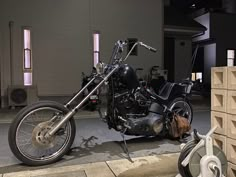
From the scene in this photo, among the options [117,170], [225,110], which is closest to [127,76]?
[117,170]

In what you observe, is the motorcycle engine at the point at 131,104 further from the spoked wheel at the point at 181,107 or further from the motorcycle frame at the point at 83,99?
the spoked wheel at the point at 181,107

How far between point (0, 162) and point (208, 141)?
205cm

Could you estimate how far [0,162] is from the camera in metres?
2.52

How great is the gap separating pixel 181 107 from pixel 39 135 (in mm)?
2099

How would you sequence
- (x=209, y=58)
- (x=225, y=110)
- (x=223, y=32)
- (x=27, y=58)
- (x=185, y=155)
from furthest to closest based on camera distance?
1. (x=209, y=58)
2. (x=223, y=32)
3. (x=27, y=58)
4. (x=225, y=110)
5. (x=185, y=155)

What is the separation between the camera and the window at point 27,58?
653 cm

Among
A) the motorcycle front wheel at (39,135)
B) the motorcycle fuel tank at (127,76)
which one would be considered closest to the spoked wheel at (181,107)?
the motorcycle fuel tank at (127,76)

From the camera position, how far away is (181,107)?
3605mm

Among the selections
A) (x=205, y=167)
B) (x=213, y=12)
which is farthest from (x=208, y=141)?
(x=213, y=12)

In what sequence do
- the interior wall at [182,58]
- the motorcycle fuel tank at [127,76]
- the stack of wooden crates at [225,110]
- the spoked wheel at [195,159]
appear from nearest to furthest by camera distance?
the spoked wheel at [195,159]
the stack of wooden crates at [225,110]
the motorcycle fuel tank at [127,76]
the interior wall at [182,58]

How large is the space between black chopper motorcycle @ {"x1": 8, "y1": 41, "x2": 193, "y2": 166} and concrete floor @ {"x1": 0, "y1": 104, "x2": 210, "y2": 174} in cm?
16

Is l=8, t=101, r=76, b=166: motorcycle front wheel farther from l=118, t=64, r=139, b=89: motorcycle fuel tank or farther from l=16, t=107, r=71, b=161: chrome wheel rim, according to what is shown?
l=118, t=64, r=139, b=89: motorcycle fuel tank

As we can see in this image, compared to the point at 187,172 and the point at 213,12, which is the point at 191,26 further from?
the point at 187,172

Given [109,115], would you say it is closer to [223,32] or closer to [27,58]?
[27,58]
